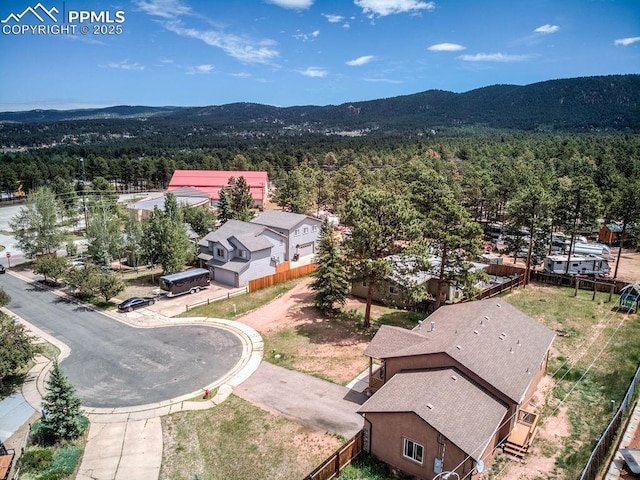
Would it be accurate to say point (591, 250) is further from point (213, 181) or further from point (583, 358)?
point (213, 181)

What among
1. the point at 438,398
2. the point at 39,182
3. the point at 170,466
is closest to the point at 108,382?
the point at 170,466

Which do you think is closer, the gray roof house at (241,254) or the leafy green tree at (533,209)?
the leafy green tree at (533,209)

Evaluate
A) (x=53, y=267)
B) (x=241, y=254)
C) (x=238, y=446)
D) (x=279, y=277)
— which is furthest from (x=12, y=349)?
(x=279, y=277)

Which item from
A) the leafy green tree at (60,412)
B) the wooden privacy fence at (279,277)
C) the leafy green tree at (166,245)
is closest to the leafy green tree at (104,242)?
the leafy green tree at (166,245)

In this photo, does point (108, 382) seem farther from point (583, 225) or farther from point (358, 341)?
point (583, 225)

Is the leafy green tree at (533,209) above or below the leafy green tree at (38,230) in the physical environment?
above

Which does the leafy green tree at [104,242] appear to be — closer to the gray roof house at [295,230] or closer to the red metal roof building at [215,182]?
the gray roof house at [295,230]
